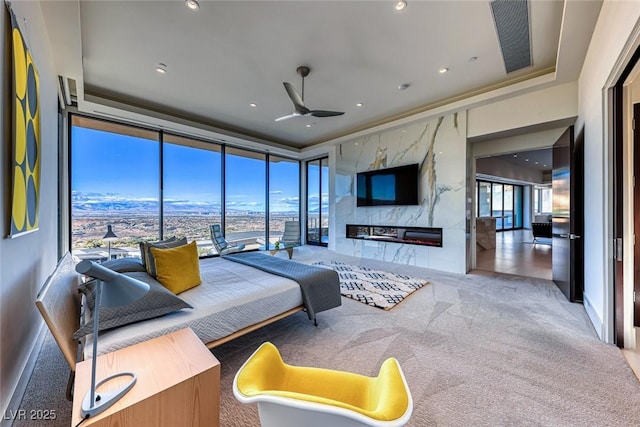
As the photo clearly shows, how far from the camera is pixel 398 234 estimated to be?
582 centimetres

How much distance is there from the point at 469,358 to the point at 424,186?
371 cm

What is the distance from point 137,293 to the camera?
99 centimetres

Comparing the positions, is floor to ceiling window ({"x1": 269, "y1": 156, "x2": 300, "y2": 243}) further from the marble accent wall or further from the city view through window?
the marble accent wall

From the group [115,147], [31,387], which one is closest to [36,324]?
[31,387]

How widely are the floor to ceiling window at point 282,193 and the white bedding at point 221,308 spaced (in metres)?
4.65

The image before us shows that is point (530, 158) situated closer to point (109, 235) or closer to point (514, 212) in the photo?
point (514, 212)

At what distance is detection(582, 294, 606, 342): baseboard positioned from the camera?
2.35m

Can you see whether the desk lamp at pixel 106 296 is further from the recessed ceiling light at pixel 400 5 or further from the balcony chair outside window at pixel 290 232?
the balcony chair outside window at pixel 290 232

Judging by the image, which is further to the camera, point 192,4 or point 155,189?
point 155,189

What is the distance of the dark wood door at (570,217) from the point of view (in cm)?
326

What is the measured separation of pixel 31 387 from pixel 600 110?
521 centimetres

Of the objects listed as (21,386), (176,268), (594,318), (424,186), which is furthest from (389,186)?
(21,386)

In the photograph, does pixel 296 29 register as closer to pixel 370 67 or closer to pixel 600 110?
pixel 370 67

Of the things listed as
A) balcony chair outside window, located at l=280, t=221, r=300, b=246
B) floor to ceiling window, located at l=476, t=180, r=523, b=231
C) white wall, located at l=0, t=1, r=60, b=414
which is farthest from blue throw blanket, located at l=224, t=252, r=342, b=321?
floor to ceiling window, located at l=476, t=180, r=523, b=231
